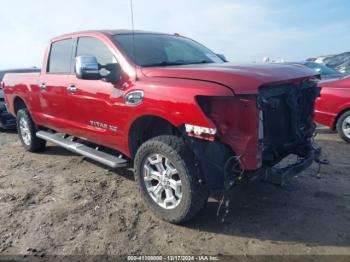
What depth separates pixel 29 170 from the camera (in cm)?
571

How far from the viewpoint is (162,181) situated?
3.71 m

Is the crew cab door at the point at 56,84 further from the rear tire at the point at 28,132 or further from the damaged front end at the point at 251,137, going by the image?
the damaged front end at the point at 251,137

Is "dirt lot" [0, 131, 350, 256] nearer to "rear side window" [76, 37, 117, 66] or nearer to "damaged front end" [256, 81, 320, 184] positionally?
"damaged front end" [256, 81, 320, 184]

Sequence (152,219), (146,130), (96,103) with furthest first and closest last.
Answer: (96,103) < (146,130) < (152,219)

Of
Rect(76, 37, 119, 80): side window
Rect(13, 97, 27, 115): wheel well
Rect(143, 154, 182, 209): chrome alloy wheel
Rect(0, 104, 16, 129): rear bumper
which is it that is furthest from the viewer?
Rect(0, 104, 16, 129): rear bumper

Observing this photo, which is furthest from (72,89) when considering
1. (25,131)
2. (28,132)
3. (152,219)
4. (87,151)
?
(25,131)

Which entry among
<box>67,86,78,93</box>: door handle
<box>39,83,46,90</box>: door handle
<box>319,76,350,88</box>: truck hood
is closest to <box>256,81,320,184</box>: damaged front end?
<box>67,86,78,93</box>: door handle

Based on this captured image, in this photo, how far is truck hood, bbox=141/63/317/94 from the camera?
3133mm

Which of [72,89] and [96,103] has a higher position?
[72,89]

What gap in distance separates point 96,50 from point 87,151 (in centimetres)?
131

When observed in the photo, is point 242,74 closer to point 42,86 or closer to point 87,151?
point 87,151

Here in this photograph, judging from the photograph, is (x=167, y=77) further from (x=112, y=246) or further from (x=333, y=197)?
(x=333, y=197)

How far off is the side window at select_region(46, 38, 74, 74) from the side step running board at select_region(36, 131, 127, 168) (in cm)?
102

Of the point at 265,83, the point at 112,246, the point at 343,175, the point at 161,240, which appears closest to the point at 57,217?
the point at 112,246
